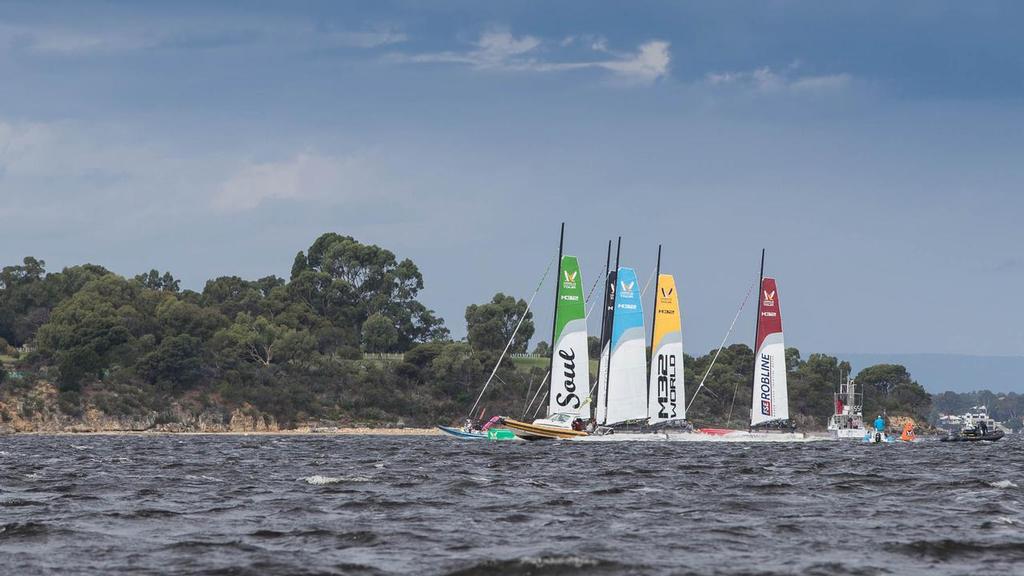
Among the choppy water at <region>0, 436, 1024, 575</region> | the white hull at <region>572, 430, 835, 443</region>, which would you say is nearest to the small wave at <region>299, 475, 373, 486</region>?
the choppy water at <region>0, 436, 1024, 575</region>

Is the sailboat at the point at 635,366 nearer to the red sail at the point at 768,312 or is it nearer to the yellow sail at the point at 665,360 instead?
the yellow sail at the point at 665,360

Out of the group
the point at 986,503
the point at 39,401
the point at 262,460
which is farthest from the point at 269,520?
the point at 39,401

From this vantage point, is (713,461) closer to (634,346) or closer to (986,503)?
(986,503)

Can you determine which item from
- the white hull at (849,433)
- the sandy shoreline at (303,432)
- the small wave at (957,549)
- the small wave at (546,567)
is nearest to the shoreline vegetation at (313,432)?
the sandy shoreline at (303,432)

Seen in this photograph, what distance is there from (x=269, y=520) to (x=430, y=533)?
4586mm

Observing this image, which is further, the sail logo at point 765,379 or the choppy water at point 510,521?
the sail logo at point 765,379

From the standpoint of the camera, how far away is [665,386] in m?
105

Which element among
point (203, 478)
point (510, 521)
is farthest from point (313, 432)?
point (510, 521)

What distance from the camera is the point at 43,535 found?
90.5 ft

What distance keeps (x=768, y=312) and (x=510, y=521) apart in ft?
263

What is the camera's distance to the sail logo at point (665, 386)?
10506cm

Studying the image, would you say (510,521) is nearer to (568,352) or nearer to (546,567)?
(546,567)

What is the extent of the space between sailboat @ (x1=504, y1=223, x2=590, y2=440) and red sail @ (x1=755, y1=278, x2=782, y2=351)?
19115mm

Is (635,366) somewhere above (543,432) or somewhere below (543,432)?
above
